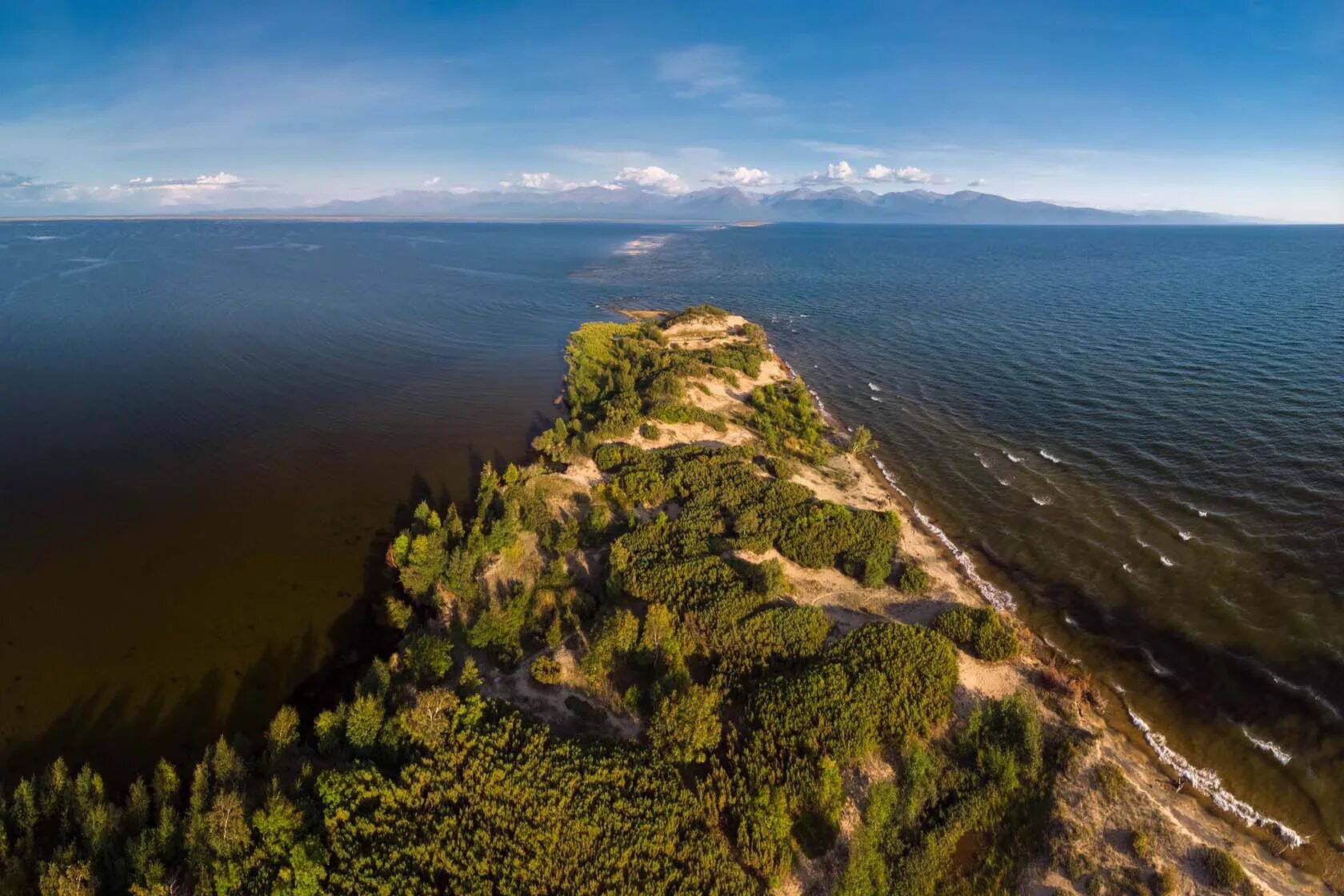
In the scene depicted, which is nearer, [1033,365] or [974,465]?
→ [974,465]

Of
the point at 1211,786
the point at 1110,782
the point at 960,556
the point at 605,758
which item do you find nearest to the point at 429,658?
the point at 605,758

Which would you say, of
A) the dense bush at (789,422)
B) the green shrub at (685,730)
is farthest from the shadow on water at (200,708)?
the dense bush at (789,422)

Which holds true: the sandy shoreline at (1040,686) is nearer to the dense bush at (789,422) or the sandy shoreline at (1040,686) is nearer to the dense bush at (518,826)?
the dense bush at (789,422)

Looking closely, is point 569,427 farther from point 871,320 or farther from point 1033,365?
point 871,320

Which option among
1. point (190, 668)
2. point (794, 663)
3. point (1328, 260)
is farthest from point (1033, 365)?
point (1328, 260)

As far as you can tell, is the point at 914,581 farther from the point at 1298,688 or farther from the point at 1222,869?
the point at 1298,688
